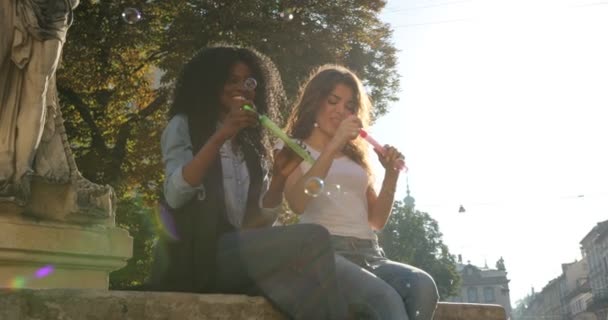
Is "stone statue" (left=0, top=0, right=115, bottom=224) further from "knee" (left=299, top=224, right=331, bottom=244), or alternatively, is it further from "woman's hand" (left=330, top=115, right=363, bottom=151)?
"knee" (left=299, top=224, right=331, bottom=244)

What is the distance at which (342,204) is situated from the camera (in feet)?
11.7

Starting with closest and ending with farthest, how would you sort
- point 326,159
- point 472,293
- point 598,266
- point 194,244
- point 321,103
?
1. point 194,244
2. point 326,159
3. point 321,103
4. point 598,266
5. point 472,293

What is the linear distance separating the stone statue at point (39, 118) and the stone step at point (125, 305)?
139cm

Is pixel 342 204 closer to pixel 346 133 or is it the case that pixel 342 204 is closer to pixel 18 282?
pixel 346 133

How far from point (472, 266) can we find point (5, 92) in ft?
402

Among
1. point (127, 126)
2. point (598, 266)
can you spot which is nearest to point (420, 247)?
point (598, 266)

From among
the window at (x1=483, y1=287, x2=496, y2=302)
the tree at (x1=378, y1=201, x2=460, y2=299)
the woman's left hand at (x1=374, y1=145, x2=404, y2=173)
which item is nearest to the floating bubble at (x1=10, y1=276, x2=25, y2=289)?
the woman's left hand at (x1=374, y1=145, x2=404, y2=173)

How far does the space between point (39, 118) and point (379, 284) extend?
2269 millimetres

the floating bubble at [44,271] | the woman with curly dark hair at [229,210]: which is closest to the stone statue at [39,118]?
the floating bubble at [44,271]

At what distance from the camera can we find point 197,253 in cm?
295

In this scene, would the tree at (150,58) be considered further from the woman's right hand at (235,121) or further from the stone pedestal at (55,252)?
the woman's right hand at (235,121)

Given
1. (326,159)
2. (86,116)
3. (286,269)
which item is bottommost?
(286,269)

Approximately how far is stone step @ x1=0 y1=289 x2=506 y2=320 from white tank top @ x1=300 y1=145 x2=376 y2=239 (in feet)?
2.36

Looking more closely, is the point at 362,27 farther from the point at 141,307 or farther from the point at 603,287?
the point at 603,287
